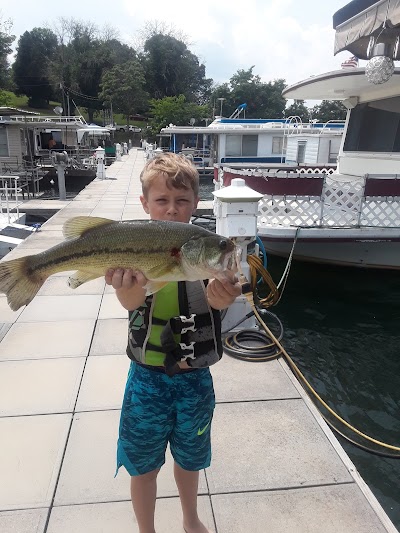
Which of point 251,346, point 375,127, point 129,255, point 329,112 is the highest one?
point 329,112

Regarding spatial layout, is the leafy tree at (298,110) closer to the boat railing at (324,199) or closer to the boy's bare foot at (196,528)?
the boat railing at (324,199)

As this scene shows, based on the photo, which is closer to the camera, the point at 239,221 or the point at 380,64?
the point at 239,221

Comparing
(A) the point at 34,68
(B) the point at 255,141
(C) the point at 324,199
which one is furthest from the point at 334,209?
(A) the point at 34,68

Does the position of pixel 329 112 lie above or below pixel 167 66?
below

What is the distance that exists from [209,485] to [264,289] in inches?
227

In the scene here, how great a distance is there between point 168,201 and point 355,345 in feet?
16.5

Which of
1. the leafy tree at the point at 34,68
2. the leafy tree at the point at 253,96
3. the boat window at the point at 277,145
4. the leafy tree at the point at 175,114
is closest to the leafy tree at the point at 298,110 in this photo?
the leafy tree at the point at 253,96

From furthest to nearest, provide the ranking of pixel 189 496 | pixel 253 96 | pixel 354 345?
pixel 253 96 → pixel 354 345 → pixel 189 496

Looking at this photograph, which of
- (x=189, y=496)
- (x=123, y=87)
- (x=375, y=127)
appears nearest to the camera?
(x=189, y=496)

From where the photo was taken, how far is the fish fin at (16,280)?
6.36ft

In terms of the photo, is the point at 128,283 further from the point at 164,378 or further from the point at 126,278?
the point at 164,378

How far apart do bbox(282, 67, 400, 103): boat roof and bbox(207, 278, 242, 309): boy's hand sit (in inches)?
327

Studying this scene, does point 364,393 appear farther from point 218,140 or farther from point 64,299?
point 218,140

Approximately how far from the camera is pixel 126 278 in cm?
178
